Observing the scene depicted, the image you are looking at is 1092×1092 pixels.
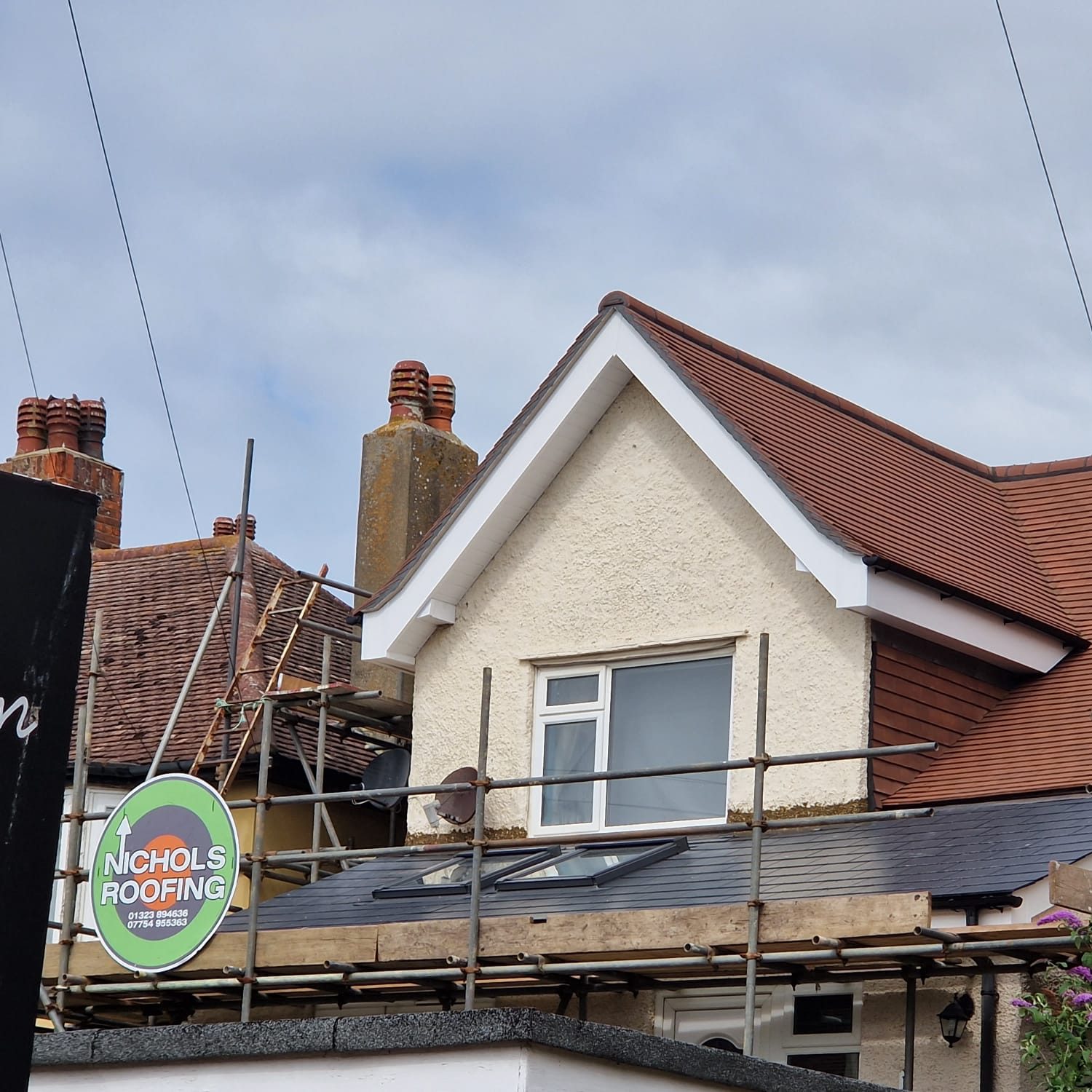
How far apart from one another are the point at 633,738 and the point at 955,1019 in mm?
3882

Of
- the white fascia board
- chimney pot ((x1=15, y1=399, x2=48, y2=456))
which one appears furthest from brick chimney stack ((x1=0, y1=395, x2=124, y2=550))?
the white fascia board

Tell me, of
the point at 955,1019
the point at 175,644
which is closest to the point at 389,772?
the point at 175,644

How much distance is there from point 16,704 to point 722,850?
9872mm

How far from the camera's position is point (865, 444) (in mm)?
17609

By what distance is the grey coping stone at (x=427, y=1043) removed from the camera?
7828 millimetres

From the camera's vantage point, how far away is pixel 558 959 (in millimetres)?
13023

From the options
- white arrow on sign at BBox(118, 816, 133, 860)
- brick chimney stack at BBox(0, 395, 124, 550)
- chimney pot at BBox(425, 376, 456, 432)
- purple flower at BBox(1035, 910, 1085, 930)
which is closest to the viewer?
purple flower at BBox(1035, 910, 1085, 930)

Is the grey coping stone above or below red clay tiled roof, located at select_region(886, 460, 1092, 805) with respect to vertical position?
below

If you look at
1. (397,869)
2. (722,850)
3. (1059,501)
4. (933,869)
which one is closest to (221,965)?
(397,869)

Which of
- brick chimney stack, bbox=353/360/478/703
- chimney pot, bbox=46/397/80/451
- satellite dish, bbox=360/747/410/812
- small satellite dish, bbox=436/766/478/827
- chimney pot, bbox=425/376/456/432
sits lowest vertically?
small satellite dish, bbox=436/766/478/827

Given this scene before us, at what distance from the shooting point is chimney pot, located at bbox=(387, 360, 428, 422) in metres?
21.1

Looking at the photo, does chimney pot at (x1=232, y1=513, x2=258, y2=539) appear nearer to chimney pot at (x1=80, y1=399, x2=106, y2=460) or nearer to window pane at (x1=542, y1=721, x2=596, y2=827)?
chimney pot at (x1=80, y1=399, x2=106, y2=460)

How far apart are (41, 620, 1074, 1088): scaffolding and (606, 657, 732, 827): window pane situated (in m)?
0.17

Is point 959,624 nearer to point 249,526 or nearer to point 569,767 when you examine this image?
point 569,767
